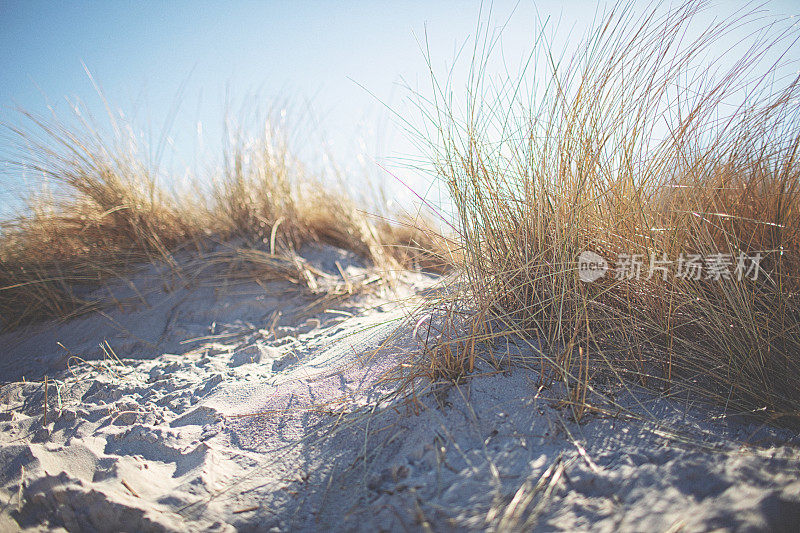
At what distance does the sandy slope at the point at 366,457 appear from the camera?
0.87 m

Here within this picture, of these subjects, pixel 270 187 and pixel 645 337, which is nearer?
pixel 645 337

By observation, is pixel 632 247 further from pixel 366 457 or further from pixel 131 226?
pixel 131 226

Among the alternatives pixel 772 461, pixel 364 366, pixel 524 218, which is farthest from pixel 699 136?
pixel 364 366

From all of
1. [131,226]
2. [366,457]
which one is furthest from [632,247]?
[131,226]

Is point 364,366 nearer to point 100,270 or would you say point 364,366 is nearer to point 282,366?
point 282,366

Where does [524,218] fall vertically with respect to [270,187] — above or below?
below

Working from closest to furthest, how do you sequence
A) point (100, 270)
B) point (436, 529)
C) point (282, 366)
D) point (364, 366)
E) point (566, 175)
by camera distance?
point (436, 529) → point (566, 175) → point (364, 366) → point (282, 366) → point (100, 270)

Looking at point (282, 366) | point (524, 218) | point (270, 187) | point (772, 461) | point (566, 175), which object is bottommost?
point (772, 461)

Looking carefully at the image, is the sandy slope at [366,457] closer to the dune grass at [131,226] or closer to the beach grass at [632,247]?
the beach grass at [632,247]

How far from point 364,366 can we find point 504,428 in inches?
22.7

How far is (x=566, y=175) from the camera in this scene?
1.37 m

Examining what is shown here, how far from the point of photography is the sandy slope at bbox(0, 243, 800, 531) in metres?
0.87

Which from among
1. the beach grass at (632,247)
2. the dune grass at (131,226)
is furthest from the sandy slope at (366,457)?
the dune grass at (131,226)

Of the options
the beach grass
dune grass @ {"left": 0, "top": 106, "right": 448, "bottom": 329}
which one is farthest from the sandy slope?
dune grass @ {"left": 0, "top": 106, "right": 448, "bottom": 329}
